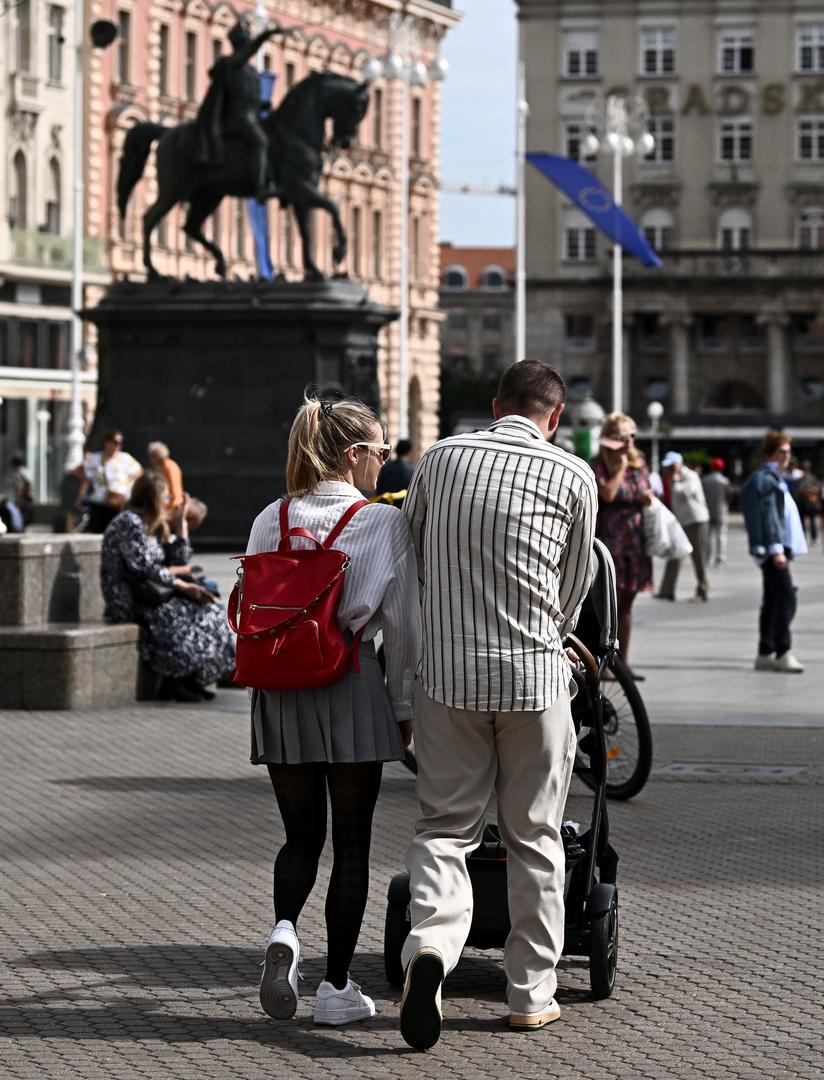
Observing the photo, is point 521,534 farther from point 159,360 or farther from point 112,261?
point 112,261

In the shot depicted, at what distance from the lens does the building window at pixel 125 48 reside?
65500 mm

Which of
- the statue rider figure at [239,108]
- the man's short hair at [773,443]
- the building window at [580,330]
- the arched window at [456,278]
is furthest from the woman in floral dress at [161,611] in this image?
the arched window at [456,278]

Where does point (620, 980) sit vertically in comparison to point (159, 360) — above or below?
below

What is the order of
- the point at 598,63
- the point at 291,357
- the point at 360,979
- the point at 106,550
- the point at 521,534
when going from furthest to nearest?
the point at 598,63, the point at 291,357, the point at 106,550, the point at 360,979, the point at 521,534

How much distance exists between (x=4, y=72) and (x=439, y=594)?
2229 inches

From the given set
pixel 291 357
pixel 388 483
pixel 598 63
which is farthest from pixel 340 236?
pixel 598 63

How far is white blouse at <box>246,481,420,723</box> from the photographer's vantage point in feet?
22.9

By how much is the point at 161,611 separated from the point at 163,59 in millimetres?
54325

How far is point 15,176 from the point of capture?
6216 centimetres

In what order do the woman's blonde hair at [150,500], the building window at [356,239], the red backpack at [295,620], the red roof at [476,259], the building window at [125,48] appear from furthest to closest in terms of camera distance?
the red roof at [476,259], the building window at [356,239], the building window at [125,48], the woman's blonde hair at [150,500], the red backpack at [295,620]

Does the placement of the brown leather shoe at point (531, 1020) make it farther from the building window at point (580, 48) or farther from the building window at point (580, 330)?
the building window at point (580, 48)

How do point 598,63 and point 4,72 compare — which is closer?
point 4,72

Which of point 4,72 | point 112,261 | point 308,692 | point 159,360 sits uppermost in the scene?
point 4,72

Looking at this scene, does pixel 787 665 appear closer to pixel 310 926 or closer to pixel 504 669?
pixel 310 926
